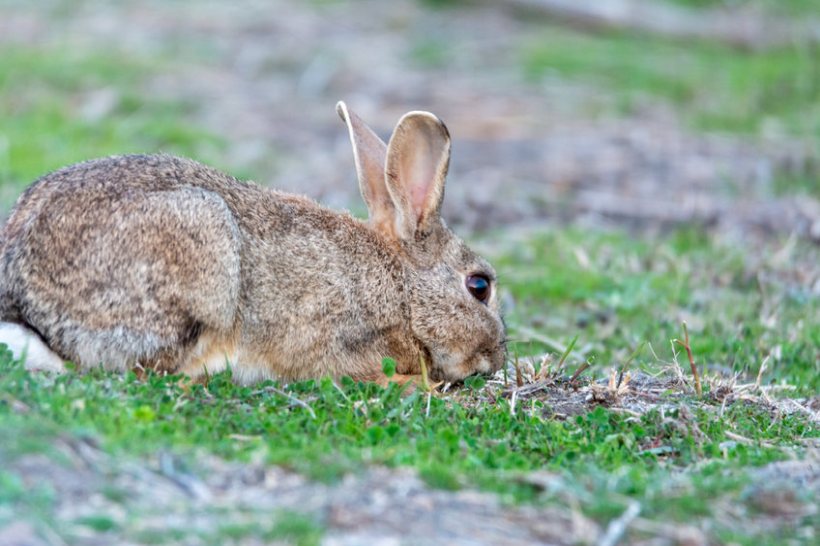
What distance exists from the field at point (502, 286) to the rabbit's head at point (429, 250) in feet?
0.69

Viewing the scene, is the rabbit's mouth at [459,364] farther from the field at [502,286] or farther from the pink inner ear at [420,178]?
the pink inner ear at [420,178]

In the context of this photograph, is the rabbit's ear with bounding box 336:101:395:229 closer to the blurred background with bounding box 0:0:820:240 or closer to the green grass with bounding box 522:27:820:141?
the blurred background with bounding box 0:0:820:240

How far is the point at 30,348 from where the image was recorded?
5855 mm

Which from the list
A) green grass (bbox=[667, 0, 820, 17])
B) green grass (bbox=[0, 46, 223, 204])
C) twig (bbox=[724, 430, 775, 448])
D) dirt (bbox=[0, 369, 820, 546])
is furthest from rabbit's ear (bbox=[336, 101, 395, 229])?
green grass (bbox=[667, 0, 820, 17])

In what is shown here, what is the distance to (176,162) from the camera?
21.6ft

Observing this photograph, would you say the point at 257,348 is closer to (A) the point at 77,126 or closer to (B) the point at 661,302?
(B) the point at 661,302

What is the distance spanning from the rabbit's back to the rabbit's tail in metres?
0.04

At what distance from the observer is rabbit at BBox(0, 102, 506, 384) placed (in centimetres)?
588

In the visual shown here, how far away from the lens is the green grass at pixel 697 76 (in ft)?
50.0

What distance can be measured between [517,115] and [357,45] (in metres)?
3.16

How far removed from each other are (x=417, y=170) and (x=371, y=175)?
0.90ft

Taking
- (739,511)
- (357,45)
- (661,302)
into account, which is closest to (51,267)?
(739,511)

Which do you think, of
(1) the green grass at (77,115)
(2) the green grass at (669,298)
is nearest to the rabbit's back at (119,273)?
(2) the green grass at (669,298)

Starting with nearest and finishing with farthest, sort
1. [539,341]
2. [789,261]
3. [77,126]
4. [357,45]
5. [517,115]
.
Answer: [539,341] → [789,261] → [77,126] → [517,115] → [357,45]
